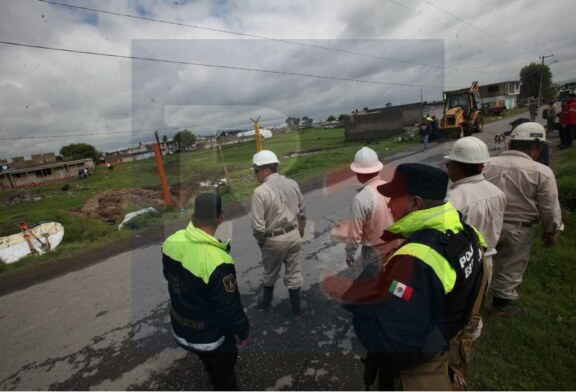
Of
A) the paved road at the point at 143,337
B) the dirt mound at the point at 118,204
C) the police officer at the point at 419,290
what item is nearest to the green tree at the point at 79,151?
the dirt mound at the point at 118,204

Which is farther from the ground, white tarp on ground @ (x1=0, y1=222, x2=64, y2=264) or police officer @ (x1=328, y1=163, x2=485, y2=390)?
police officer @ (x1=328, y1=163, x2=485, y2=390)

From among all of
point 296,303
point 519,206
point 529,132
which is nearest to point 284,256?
point 296,303

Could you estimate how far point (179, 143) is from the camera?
11219 mm

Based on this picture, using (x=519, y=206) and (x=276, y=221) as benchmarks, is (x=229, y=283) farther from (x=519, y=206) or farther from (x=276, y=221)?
(x=519, y=206)

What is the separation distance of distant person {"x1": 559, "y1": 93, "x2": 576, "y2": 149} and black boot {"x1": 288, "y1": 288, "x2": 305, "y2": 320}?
→ 11.5 m

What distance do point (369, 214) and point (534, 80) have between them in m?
82.6

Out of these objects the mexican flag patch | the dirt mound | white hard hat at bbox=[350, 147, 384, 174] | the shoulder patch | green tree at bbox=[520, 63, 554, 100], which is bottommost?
the dirt mound

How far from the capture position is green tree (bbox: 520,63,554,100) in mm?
60522

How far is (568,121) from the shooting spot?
9.75 m

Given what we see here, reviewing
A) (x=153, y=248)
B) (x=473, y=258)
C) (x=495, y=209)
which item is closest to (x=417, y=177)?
(x=473, y=258)

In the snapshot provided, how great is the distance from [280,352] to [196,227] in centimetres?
159

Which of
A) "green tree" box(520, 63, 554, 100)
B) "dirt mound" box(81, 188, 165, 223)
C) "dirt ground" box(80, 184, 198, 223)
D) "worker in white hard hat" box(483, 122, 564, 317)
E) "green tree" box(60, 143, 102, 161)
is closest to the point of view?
"worker in white hard hat" box(483, 122, 564, 317)

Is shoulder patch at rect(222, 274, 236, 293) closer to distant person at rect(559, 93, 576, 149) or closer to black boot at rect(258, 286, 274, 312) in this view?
black boot at rect(258, 286, 274, 312)

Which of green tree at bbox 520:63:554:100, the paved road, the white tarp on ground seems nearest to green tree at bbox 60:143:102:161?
the white tarp on ground
